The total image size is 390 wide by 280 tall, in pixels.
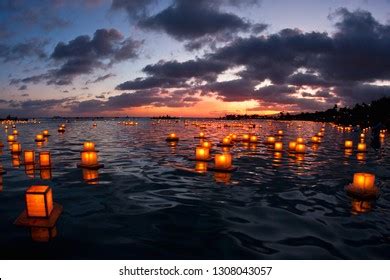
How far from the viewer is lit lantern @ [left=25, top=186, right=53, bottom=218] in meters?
8.35

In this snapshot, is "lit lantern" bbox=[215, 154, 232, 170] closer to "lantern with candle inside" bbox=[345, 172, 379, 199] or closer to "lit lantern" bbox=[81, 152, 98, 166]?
"lantern with candle inside" bbox=[345, 172, 379, 199]

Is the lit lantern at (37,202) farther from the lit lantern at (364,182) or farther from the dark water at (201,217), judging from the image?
the lit lantern at (364,182)

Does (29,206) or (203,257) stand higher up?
(29,206)

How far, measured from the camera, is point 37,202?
27.5 ft

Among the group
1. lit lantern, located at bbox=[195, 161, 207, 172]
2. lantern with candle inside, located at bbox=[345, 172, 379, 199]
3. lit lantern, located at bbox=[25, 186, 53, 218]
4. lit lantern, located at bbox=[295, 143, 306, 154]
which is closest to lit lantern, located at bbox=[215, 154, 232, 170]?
lit lantern, located at bbox=[195, 161, 207, 172]

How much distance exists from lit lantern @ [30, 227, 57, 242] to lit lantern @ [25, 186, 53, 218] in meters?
0.46

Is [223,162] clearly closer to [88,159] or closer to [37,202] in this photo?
[88,159]

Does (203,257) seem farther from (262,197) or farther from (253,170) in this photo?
(253,170)

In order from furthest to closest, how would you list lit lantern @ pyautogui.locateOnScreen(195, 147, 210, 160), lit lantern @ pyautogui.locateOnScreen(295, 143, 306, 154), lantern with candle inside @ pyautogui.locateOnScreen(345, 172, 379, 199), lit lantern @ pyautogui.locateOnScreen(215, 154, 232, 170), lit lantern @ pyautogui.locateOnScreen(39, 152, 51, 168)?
lit lantern @ pyautogui.locateOnScreen(295, 143, 306, 154)
lit lantern @ pyautogui.locateOnScreen(195, 147, 210, 160)
lit lantern @ pyautogui.locateOnScreen(39, 152, 51, 168)
lit lantern @ pyautogui.locateOnScreen(215, 154, 232, 170)
lantern with candle inside @ pyautogui.locateOnScreen(345, 172, 379, 199)

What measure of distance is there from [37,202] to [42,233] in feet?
3.06

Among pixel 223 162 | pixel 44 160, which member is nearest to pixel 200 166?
pixel 223 162

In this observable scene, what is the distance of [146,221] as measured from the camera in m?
9.02

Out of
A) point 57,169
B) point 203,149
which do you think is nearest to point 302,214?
point 203,149

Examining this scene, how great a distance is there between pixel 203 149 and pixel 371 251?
13118 millimetres
